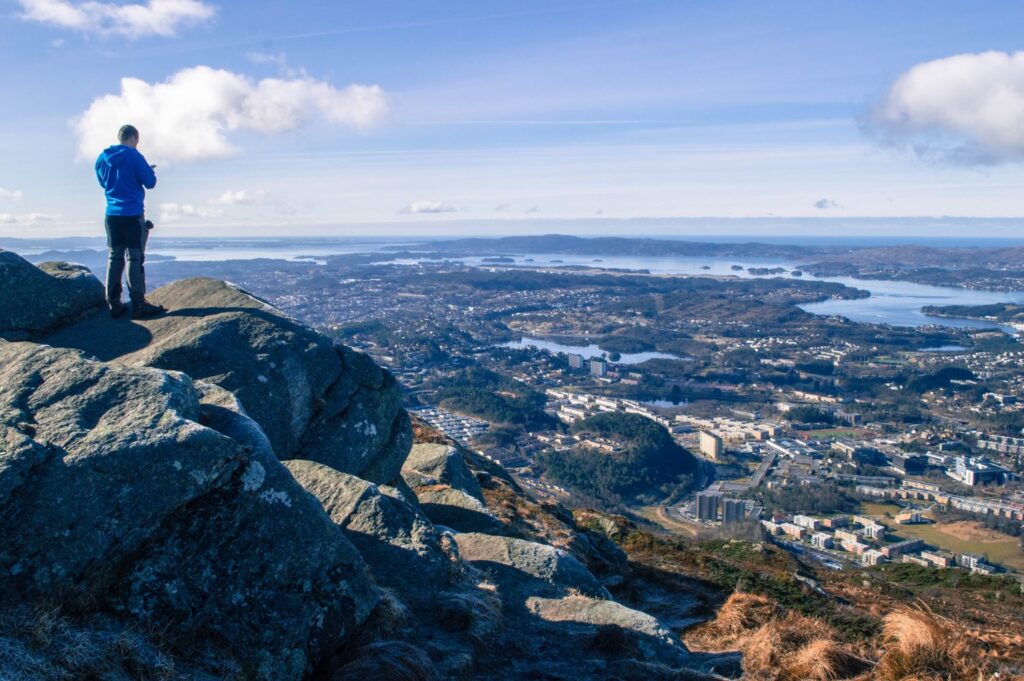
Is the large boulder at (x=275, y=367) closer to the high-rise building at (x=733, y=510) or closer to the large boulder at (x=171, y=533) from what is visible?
the large boulder at (x=171, y=533)

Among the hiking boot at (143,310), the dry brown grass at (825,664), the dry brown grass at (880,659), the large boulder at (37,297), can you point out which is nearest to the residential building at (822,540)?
the dry brown grass at (880,659)

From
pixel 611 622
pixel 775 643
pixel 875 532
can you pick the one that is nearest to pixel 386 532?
pixel 611 622

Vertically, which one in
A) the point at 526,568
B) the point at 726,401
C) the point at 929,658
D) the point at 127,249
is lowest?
the point at 726,401

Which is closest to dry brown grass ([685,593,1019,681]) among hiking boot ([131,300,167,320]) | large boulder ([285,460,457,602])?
large boulder ([285,460,457,602])

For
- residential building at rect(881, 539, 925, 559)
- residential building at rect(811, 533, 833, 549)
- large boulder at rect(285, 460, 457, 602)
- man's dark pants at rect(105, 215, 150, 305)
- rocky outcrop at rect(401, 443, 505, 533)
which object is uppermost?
man's dark pants at rect(105, 215, 150, 305)

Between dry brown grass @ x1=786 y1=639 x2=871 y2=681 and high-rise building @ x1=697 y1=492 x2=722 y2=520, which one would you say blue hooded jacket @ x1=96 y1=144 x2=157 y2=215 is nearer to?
dry brown grass @ x1=786 y1=639 x2=871 y2=681

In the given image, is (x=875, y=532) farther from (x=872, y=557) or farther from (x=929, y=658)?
(x=929, y=658)
